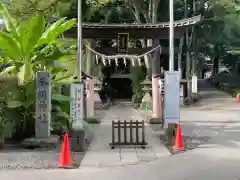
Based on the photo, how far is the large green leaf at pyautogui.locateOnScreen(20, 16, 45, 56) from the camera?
42.0 feet

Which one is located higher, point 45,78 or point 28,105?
point 45,78

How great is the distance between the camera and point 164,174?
938 centimetres

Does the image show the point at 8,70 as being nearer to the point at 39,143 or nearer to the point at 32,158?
the point at 39,143

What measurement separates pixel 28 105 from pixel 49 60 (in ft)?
5.33

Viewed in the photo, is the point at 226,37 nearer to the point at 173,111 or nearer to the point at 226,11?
the point at 226,11

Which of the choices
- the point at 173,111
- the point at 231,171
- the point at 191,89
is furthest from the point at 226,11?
the point at 231,171

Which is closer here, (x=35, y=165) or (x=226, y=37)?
(x=35, y=165)

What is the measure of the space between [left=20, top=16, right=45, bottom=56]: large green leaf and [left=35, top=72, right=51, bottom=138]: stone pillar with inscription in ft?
3.01

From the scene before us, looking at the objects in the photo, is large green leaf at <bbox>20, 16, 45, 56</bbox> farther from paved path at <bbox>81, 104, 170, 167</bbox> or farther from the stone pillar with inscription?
paved path at <bbox>81, 104, 170, 167</bbox>

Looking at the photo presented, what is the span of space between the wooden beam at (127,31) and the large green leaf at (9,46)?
9.52m

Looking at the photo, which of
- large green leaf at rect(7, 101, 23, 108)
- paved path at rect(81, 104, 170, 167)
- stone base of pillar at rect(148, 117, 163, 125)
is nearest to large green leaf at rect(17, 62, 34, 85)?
large green leaf at rect(7, 101, 23, 108)

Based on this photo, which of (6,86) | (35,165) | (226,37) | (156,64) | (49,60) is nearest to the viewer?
(35,165)

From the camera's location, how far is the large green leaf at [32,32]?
1280 centimetres

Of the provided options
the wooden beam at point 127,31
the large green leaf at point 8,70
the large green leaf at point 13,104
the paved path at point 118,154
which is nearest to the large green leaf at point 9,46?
the large green leaf at point 8,70
